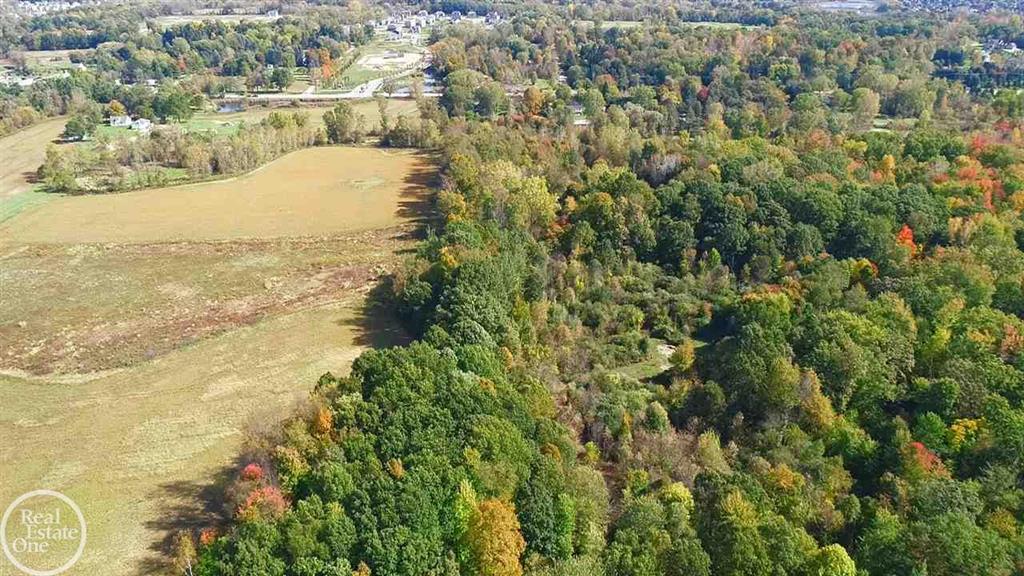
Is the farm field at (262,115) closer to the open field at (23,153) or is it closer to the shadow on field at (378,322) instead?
the open field at (23,153)

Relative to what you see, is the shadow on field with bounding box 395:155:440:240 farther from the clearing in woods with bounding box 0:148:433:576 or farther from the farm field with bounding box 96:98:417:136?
the farm field with bounding box 96:98:417:136

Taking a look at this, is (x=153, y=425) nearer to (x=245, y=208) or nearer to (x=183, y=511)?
(x=183, y=511)

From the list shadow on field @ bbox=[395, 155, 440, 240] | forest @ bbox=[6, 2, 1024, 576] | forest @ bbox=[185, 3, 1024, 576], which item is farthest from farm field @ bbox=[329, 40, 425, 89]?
forest @ bbox=[185, 3, 1024, 576]

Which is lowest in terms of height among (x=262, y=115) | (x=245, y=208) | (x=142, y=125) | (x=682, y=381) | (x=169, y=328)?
(x=169, y=328)

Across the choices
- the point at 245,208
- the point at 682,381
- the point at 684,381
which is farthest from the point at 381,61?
the point at 684,381

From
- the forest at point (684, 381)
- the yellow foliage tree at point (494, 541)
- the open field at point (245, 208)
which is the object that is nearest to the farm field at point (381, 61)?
the open field at point (245, 208)
